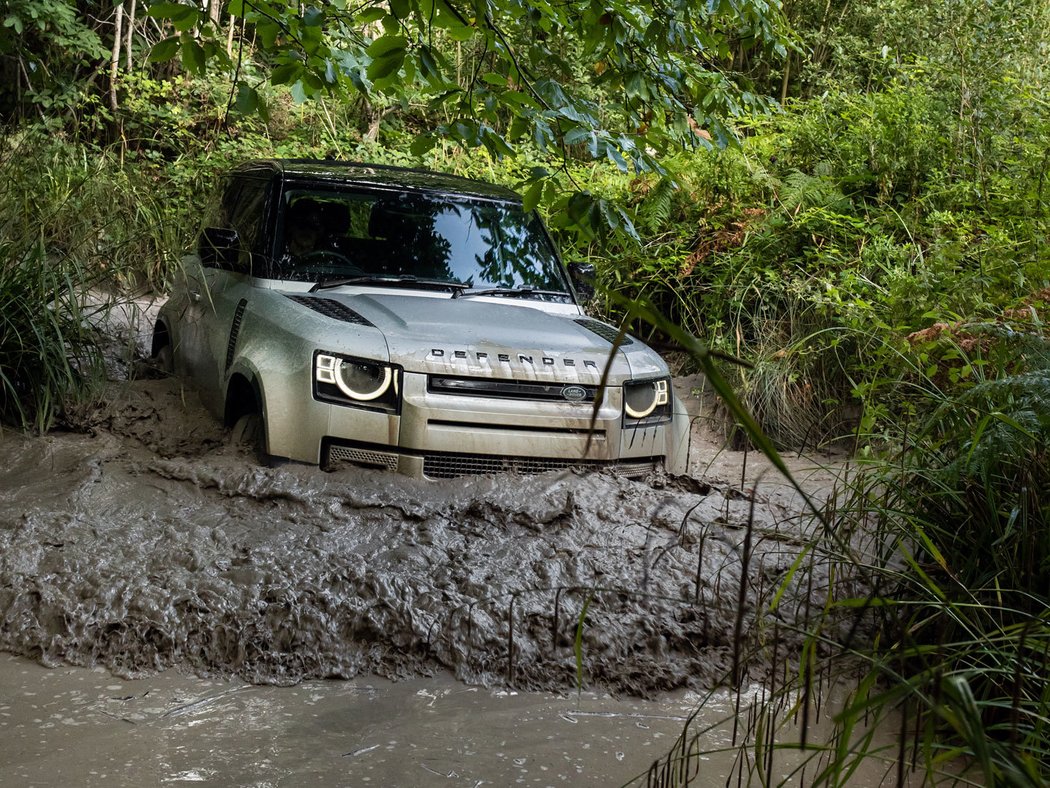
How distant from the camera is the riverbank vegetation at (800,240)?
3.02 m

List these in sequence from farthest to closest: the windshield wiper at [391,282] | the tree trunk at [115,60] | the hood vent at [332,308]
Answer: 1. the tree trunk at [115,60]
2. the windshield wiper at [391,282]
3. the hood vent at [332,308]

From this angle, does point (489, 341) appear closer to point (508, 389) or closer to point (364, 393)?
point (508, 389)

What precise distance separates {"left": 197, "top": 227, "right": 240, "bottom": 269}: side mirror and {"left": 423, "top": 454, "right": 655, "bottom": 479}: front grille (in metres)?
1.77

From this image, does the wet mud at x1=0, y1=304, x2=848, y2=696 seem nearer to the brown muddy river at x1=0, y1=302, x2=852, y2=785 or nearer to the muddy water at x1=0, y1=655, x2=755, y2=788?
the brown muddy river at x1=0, y1=302, x2=852, y2=785

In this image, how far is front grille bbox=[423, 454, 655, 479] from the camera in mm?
4707

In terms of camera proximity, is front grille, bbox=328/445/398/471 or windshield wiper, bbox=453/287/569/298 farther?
windshield wiper, bbox=453/287/569/298

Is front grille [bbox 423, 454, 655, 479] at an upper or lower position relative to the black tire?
lower

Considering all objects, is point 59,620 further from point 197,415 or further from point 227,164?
point 227,164

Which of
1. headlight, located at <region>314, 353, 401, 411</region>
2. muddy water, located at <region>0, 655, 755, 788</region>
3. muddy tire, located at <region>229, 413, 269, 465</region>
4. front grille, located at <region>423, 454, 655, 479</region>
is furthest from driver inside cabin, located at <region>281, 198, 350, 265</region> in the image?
muddy water, located at <region>0, 655, 755, 788</region>

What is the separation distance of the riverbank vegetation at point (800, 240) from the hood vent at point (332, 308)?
2.98 feet

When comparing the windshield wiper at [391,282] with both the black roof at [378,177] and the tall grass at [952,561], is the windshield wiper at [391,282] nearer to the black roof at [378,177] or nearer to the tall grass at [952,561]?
the black roof at [378,177]

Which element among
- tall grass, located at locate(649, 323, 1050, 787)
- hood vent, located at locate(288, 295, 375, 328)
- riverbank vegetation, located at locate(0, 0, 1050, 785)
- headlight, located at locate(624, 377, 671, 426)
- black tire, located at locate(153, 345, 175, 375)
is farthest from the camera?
black tire, located at locate(153, 345, 175, 375)

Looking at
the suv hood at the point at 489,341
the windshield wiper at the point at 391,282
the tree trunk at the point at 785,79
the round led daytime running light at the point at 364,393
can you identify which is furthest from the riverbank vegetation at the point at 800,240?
the tree trunk at the point at 785,79

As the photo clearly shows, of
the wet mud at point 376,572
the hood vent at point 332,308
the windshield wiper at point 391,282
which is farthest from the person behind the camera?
the windshield wiper at point 391,282
